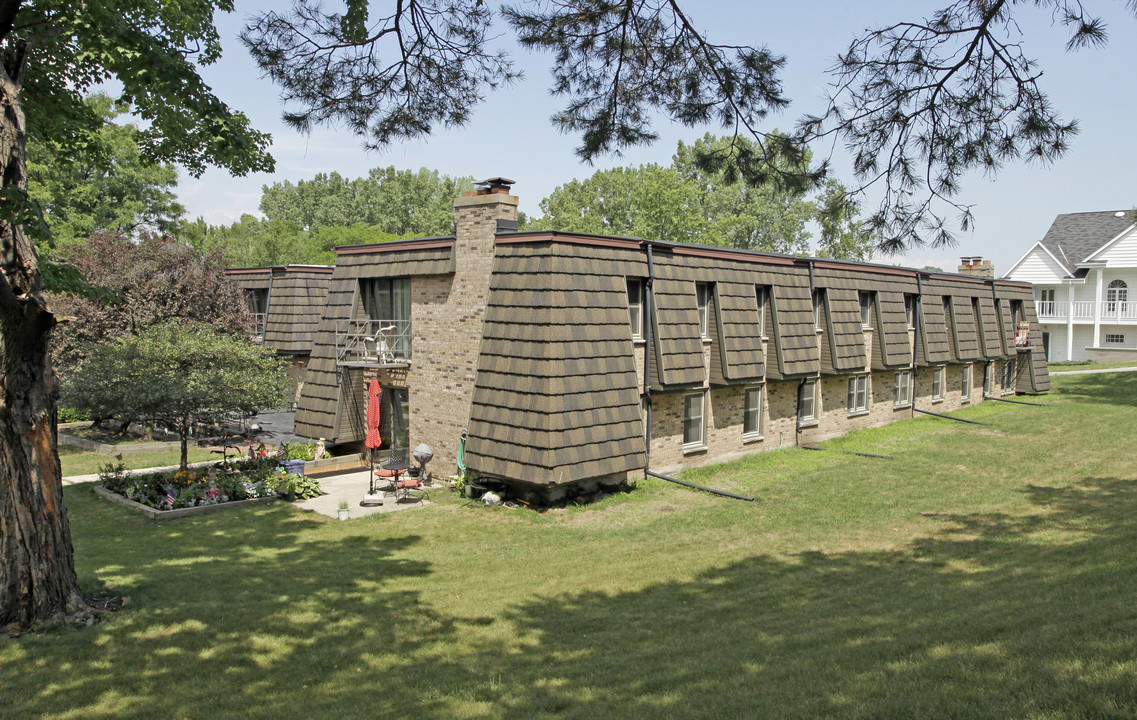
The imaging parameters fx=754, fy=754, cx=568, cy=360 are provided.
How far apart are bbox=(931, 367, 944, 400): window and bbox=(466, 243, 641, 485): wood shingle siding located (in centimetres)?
1688

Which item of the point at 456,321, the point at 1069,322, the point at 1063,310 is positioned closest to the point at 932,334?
the point at 456,321

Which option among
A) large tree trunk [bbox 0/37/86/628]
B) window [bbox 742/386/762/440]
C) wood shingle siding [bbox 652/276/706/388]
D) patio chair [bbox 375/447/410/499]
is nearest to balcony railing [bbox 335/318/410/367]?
patio chair [bbox 375/447/410/499]

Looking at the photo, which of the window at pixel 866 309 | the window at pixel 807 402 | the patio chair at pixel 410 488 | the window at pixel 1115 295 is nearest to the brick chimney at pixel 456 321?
the patio chair at pixel 410 488

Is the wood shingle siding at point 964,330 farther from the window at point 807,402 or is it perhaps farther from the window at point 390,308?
the window at point 390,308

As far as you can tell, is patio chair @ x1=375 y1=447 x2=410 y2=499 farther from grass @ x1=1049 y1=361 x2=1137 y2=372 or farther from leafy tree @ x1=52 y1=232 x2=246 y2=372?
grass @ x1=1049 y1=361 x2=1137 y2=372

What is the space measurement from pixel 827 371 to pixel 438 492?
11941 mm

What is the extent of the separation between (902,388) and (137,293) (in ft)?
81.7

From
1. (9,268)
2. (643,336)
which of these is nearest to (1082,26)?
(643,336)

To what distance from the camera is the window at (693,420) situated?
17.7 metres

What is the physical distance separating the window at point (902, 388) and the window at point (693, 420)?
422 inches

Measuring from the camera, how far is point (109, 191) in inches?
1448

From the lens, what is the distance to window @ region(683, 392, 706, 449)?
695 inches

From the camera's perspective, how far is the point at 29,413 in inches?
326

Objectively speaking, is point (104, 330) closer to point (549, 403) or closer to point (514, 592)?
point (549, 403)
